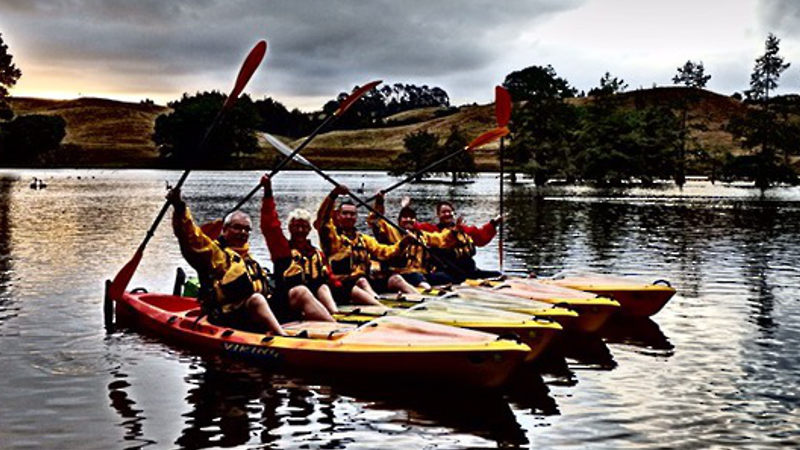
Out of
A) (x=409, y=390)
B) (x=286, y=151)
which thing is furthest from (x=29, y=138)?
(x=409, y=390)

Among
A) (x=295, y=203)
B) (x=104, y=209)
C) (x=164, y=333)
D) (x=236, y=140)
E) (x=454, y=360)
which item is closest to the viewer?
(x=454, y=360)

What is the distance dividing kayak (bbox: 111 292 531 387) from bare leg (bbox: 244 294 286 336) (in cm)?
20

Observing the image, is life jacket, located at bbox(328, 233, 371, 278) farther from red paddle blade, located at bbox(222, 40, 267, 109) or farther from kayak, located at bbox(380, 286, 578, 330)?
red paddle blade, located at bbox(222, 40, 267, 109)

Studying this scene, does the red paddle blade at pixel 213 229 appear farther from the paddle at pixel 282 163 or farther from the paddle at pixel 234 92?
the paddle at pixel 234 92

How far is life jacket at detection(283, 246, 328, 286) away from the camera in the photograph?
1223 centimetres

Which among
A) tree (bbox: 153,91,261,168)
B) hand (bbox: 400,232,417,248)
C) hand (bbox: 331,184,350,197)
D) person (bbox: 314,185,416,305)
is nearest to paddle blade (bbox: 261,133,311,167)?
hand (bbox: 331,184,350,197)

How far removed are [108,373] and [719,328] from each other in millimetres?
9582

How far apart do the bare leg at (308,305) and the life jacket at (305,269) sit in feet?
0.93

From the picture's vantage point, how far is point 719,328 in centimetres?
1430

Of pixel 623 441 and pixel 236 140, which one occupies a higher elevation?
pixel 236 140

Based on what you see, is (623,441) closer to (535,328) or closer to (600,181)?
(535,328)

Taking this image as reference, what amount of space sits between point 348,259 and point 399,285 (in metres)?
1.29

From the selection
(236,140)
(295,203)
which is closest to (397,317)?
(295,203)

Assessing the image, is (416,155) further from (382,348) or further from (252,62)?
(382,348)
